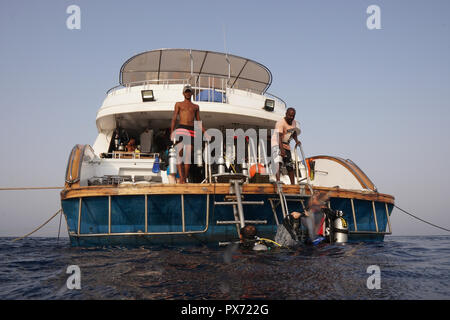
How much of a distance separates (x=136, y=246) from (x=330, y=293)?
3885mm

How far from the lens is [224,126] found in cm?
951

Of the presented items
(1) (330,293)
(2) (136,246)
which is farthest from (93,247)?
(1) (330,293)

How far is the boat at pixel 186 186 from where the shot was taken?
561 centimetres

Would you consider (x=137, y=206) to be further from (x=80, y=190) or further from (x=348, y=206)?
(x=348, y=206)

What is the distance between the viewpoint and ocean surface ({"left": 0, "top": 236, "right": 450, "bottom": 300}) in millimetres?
2764

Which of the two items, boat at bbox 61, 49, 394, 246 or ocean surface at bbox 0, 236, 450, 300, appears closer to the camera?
ocean surface at bbox 0, 236, 450, 300

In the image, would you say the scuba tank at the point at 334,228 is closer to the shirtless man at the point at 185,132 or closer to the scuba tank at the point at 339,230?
the scuba tank at the point at 339,230

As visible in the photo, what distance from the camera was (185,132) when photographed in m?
6.14

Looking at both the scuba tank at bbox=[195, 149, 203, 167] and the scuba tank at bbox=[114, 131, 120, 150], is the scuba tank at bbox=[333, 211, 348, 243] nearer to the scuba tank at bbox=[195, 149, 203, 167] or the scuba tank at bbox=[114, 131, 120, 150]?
the scuba tank at bbox=[195, 149, 203, 167]

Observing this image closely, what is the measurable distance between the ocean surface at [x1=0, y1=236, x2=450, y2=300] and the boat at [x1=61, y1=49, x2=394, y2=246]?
732mm

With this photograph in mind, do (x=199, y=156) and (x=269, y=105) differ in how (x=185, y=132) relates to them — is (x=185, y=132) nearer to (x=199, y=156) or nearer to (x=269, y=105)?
(x=199, y=156)

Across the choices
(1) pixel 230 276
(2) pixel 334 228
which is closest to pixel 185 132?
(2) pixel 334 228

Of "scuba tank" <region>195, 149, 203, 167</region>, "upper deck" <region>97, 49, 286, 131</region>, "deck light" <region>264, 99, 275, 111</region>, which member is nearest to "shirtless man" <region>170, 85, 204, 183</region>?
"scuba tank" <region>195, 149, 203, 167</region>

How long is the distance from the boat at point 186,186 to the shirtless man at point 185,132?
357mm
